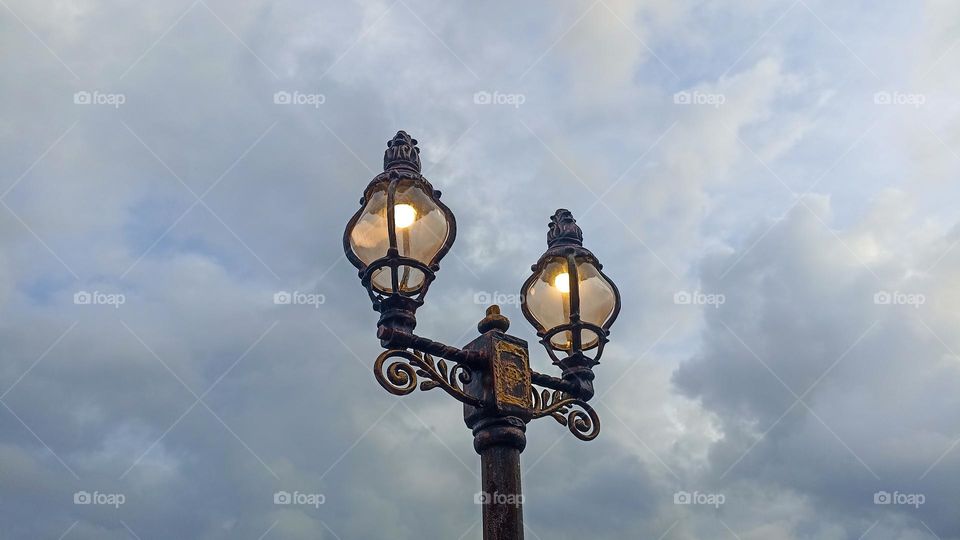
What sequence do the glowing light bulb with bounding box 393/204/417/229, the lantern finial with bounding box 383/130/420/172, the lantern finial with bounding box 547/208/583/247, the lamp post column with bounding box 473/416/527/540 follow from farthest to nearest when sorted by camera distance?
the lantern finial with bounding box 547/208/583/247 < the lantern finial with bounding box 383/130/420/172 < the glowing light bulb with bounding box 393/204/417/229 < the lamp post column with bounding box 473/416/527/540

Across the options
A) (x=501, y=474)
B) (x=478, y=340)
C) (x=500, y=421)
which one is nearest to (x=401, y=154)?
(x=478, y=340)

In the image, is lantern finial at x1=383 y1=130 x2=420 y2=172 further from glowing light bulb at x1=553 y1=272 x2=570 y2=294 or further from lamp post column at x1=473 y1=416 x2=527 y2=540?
lamp post column at x1=473 y1=416 x2=527 y2=540

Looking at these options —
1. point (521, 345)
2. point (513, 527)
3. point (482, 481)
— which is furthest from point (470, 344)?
point (513, 527)

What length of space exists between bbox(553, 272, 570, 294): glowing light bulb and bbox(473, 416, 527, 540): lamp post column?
1.18 metres

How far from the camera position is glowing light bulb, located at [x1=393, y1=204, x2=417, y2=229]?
4.85 metres

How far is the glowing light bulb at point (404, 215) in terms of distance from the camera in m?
4.85

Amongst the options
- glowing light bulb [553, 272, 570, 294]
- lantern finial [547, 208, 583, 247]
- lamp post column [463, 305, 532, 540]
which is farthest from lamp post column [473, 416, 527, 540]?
lantern finial [547, 208, 583, 247]

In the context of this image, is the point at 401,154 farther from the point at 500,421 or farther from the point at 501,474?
the point at 501,474

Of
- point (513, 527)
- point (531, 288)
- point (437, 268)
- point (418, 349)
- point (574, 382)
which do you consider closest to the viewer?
point (513, 527)

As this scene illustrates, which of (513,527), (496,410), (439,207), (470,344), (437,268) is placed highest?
(439,207)

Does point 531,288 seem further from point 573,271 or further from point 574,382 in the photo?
point 574,382

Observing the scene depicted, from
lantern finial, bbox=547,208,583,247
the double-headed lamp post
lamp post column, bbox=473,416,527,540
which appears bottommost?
lamp post column, bbox=473,416,527,540

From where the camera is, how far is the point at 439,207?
5.00 metres

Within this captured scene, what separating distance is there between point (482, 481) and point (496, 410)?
0.38 m
